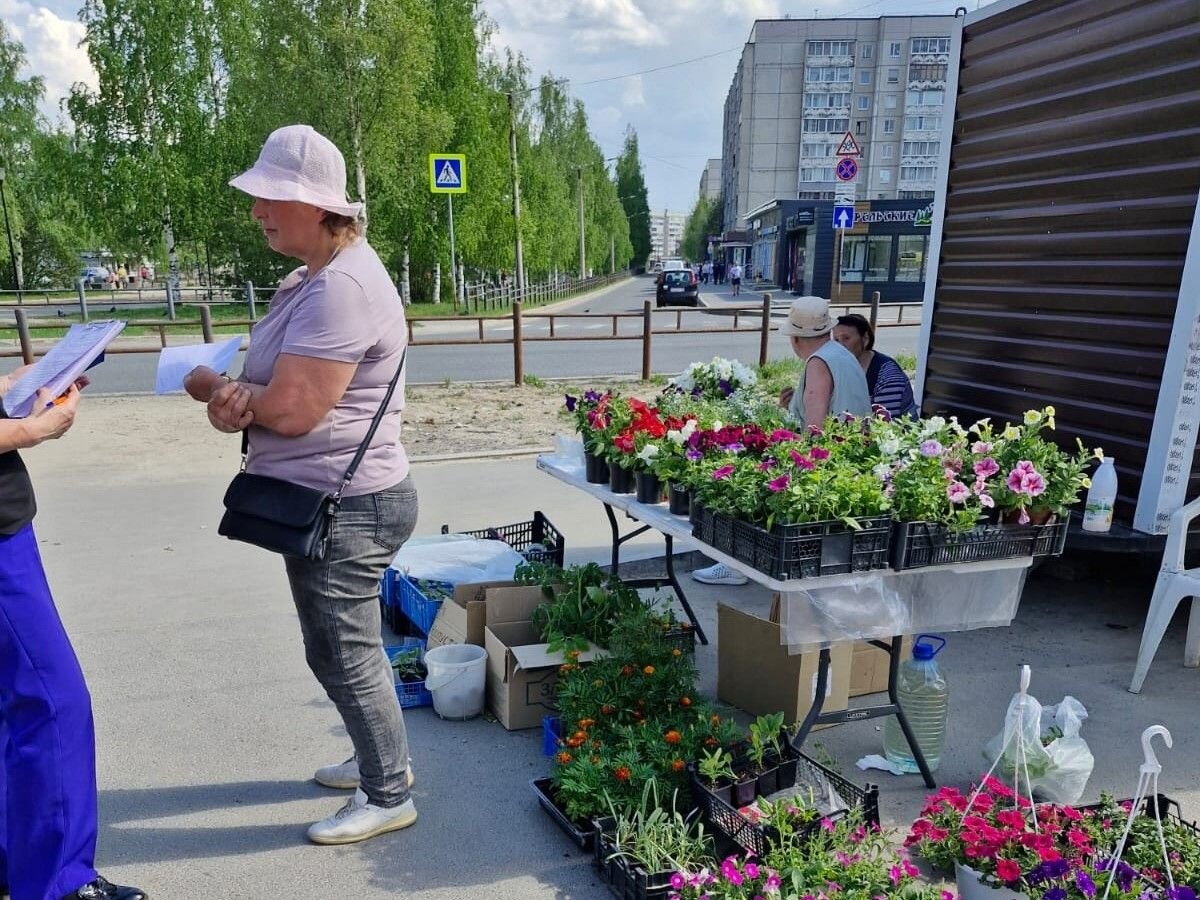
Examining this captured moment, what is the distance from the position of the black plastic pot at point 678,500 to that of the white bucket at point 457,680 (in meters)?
0.95

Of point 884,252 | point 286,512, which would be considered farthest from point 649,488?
point 884,252

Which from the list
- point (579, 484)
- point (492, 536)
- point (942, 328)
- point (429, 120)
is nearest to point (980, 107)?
point (942, 328)

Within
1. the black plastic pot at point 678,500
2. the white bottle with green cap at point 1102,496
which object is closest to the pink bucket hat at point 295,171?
the black plastic pot at point 678,500

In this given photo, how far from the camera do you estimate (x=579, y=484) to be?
159 inches

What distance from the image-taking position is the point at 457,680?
3391 millimetres

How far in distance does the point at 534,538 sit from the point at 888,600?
2429 millimetres

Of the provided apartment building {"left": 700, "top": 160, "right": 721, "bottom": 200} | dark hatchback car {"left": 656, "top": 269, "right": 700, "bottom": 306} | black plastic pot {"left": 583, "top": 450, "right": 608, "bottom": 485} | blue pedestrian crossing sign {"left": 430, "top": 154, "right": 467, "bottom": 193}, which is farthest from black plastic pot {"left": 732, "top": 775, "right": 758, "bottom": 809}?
apartment building {"left": 700, "top": 160, "right": 721, "bottom": 200}

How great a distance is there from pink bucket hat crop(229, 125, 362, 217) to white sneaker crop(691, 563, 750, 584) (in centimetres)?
333

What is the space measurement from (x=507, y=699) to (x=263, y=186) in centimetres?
205

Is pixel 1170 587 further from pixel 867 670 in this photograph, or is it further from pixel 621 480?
pixel 621 480

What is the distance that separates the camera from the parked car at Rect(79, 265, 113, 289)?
4542cm

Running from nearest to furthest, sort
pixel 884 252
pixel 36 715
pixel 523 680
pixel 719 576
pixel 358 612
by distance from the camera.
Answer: pixel 36 715
pixel 358 612
pixel 523 680
pixel 719 576
pixel 884 252

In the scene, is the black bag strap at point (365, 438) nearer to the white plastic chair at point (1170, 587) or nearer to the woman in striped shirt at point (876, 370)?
the woman in striped shirt at point (876, 370)

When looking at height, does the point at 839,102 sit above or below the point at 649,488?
above
